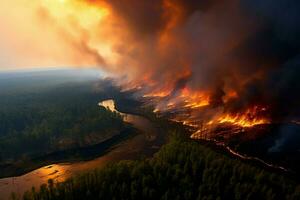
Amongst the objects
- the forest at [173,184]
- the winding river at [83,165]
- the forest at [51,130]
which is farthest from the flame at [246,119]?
the forest at [173,184]

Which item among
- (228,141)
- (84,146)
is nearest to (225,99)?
(228,141)

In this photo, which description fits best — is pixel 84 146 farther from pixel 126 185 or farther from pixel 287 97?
pixel 287 97

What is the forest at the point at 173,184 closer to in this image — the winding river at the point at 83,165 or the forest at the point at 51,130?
the winding river at the point at 83,165

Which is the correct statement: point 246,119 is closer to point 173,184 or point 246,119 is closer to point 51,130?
point 173,184

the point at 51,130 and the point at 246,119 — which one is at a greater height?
the point at 246,119

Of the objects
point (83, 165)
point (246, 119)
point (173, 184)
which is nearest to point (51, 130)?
point (83, 165)

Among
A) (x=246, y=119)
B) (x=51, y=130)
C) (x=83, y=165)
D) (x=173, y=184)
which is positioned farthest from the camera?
(x=246, y=119)
